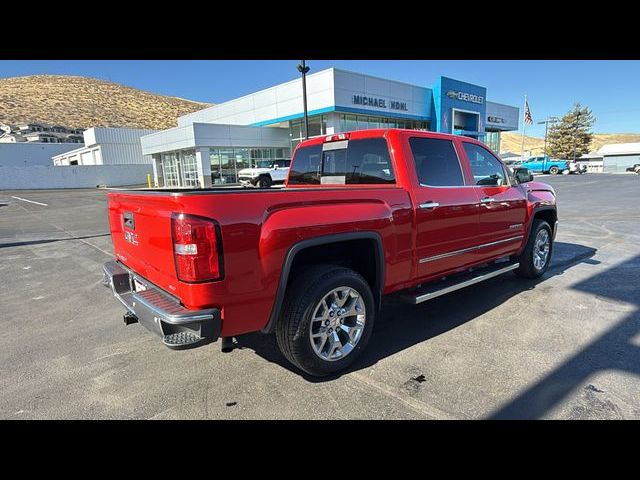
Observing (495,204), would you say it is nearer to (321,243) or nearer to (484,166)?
(484,166)

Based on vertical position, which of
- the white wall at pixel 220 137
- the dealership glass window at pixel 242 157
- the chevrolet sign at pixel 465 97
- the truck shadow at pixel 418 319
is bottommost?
the truck shadow at pixel 418 319

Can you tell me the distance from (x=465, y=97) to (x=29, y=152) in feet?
213

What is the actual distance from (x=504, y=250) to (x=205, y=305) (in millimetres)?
3859

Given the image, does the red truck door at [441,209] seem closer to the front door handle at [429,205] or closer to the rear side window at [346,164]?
the front door handle at [429,205]

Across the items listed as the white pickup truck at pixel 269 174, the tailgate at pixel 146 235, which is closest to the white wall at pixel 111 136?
the white pickup truck at pixel 269 174

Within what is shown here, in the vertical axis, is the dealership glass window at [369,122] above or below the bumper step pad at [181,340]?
above

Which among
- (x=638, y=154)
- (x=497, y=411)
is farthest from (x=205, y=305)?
(x=638, y=154)

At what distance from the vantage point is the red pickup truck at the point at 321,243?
236 cm

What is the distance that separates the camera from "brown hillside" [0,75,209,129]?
79.2 meters

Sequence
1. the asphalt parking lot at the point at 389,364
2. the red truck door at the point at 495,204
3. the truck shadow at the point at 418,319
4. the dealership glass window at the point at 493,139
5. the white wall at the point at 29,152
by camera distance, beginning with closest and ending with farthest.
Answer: the asphalt parking lot at the point at 389,364, the truck shadow at the point at 418,319, the red truck door at the point at 495,204, the dealership glass window at the point at 493,139, the white wall at the point at 29,152

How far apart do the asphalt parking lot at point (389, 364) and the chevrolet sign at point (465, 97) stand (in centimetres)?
3118

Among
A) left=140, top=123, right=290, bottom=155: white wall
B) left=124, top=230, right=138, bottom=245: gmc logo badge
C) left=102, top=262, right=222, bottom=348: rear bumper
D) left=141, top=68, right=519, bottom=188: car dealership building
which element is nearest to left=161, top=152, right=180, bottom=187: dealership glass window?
left=141, top=68, right=519, bottom=188: car dealership building

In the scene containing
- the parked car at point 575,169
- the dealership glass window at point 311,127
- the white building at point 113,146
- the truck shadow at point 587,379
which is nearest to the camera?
the truck shadow at point 587,379
